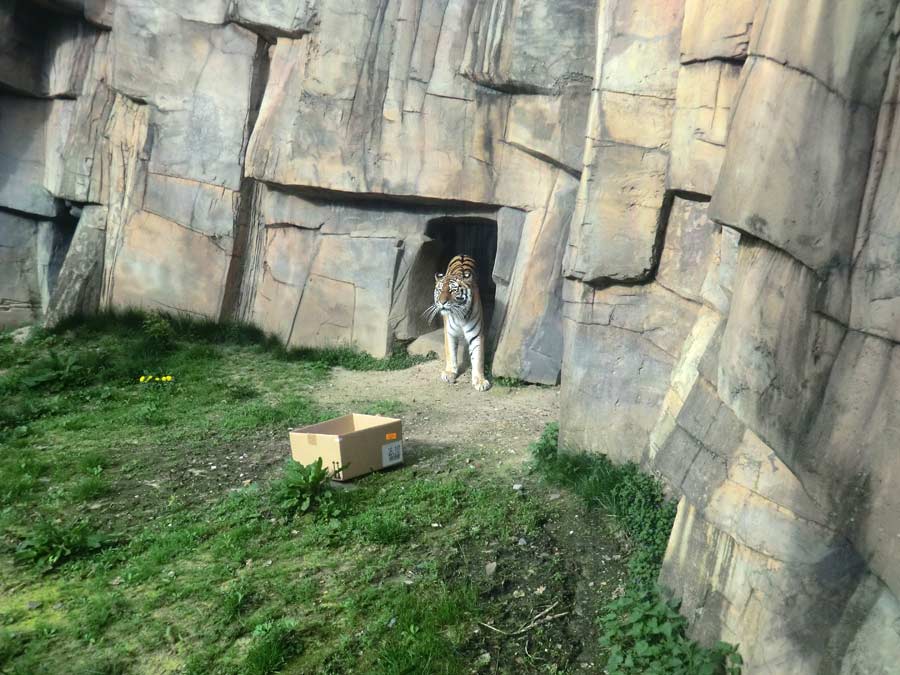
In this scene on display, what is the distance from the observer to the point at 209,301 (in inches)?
372

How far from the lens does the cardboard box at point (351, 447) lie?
5.01 m

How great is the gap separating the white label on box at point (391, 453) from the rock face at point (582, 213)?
3.92 ft

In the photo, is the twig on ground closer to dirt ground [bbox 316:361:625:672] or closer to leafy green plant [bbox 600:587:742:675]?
dirt ground [bbox 316:361:625:672]

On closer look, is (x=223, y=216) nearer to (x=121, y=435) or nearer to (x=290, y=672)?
(x=121, y=435)

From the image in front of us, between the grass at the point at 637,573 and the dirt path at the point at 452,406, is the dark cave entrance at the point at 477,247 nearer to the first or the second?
the dirt path at the point at 452,406

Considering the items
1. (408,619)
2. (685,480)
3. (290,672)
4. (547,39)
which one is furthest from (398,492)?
(547,39)

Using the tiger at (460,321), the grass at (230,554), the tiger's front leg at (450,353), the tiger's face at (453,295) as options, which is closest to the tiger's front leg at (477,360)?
the tiger at (460,321)

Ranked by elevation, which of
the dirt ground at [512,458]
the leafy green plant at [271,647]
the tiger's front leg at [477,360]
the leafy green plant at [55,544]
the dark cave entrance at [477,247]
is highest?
the dark cave entrance at [477,247]

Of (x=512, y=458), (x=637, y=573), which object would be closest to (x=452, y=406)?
(x=512, y=458)

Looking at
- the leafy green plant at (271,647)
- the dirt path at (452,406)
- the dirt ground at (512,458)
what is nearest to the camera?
the leafy green plant at (271,647)

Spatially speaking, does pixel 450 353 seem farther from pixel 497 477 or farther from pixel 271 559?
pixel 271 559

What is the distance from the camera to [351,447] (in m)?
5.06

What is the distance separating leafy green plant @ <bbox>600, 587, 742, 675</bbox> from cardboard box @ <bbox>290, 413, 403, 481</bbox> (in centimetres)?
210

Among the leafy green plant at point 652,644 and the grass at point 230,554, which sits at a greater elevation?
the leafy green plant at point 652,644
